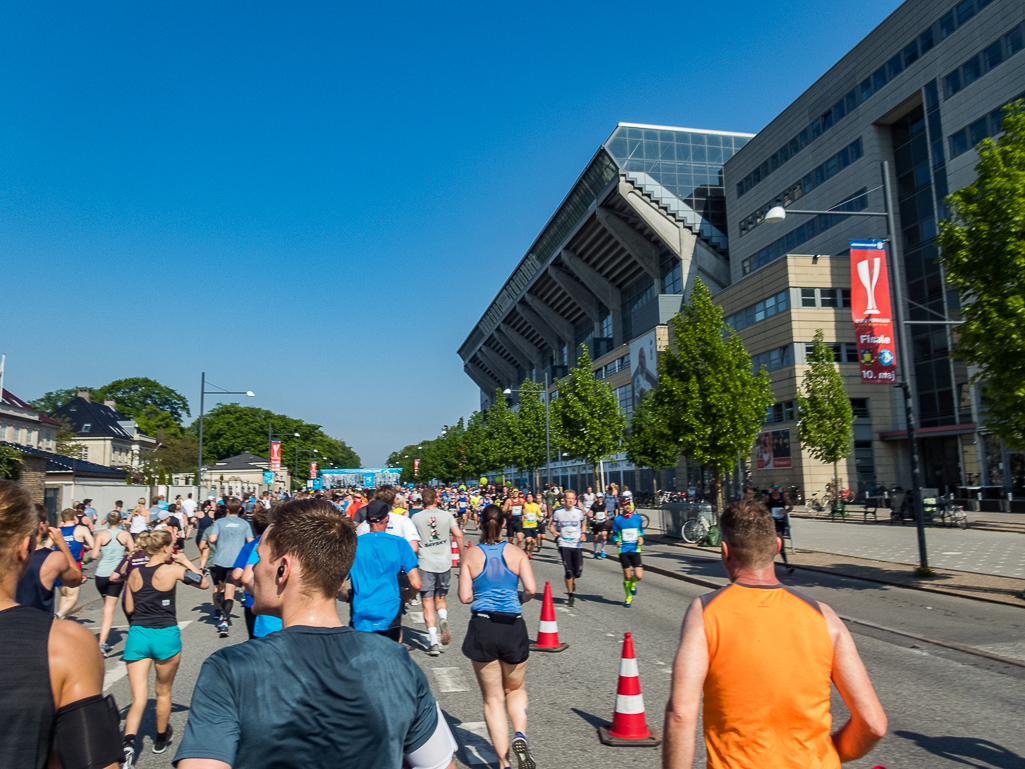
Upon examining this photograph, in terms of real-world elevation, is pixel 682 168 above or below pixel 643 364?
above

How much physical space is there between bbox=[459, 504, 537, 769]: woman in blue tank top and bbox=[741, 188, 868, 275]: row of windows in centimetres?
3830

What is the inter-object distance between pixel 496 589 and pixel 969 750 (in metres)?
3.68

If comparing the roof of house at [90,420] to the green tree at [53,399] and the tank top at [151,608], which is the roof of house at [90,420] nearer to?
the green tree at [53,399]

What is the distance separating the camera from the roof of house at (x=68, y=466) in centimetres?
3578

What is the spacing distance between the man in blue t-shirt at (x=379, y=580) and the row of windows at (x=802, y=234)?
126ft

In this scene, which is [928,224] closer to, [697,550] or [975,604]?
[697,550]

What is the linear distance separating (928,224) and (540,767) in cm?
4144

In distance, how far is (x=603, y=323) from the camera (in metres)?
65.2

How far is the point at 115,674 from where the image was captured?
324 inches

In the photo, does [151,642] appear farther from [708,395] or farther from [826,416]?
[826,416]

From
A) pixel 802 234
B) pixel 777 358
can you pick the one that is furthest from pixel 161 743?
pixel 802 234

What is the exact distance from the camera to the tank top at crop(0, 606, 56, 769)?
1.95m

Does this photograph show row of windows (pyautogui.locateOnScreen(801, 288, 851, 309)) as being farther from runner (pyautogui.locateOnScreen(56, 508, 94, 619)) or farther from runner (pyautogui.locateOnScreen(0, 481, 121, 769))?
runner (pyautogui.locateOnScreen(0, 481, 121, 769))

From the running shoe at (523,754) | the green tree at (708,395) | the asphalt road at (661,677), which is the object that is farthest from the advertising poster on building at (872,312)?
the running shoe at (523,754)
